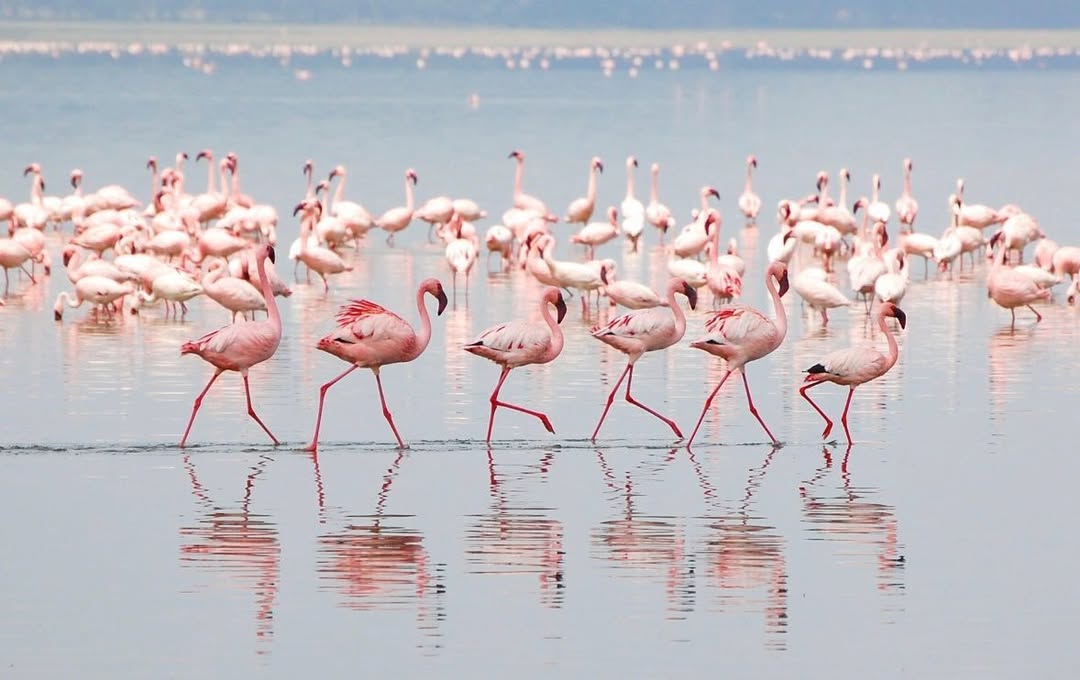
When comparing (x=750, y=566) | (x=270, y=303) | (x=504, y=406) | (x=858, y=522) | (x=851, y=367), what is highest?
(x=270, y=303)

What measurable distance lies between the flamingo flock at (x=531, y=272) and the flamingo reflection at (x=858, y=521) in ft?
4.33

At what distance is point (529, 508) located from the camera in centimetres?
1094

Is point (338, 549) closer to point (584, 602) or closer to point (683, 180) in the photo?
point (584, 602)

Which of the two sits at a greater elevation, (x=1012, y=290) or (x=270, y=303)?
(x=1012, y=290)

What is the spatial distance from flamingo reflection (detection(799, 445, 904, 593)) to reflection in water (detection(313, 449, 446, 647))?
6.25ft

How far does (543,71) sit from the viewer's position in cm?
12675

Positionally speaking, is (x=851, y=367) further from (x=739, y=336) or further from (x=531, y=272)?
(x=531, y=272)

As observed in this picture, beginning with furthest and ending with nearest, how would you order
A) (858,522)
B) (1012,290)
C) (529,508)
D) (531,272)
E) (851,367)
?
(531,272) → (1012,290) → (851,367) → (529,508) → (858,522)

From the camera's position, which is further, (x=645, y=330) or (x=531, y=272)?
(x=531, y=272)

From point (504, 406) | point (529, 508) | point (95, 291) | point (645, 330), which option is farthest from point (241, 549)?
point (95, 291)

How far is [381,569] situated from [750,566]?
161 cm

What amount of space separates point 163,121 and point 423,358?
4398cm

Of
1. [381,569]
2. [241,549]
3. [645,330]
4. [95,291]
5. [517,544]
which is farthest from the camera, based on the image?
[95,291]

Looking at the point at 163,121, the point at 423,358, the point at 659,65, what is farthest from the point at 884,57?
the point at 423,358
